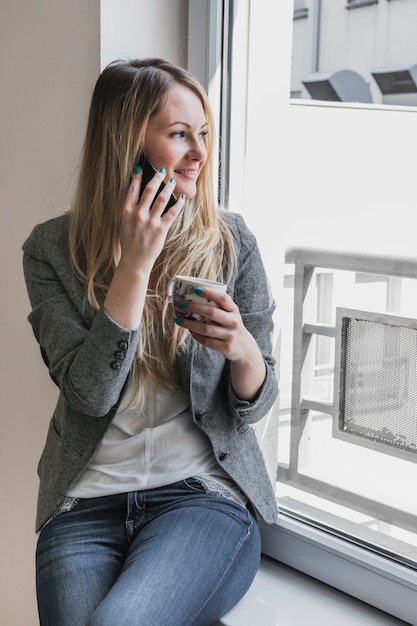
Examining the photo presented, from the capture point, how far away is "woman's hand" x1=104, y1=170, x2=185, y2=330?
1.35m

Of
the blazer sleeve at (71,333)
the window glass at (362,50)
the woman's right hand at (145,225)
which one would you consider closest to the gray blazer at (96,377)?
the blazer sleeve at (71,333)

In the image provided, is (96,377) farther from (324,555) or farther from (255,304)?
(324,555)

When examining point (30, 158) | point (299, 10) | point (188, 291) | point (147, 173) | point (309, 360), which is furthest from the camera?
point (30, 158)

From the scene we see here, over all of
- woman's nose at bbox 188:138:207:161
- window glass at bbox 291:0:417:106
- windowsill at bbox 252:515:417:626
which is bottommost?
windowsill at bbox 252:515:417:626

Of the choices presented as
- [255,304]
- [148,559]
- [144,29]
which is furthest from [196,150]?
[148,559]

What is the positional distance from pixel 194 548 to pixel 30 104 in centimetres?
115

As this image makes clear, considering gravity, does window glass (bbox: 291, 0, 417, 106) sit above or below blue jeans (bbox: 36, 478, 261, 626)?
above

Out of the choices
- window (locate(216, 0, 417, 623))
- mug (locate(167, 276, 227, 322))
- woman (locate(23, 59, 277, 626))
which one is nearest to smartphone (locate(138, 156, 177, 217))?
woman (locate(23, 59, 277, 626))

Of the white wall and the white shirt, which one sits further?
the white wall

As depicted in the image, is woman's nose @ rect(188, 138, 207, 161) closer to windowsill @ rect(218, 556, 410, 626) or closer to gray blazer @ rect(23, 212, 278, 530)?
gray blazer @ rect(23, 212, 278, 530)

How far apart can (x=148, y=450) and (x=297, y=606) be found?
0.42 metres

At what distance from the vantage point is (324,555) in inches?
64.0

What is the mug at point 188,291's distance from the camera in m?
1.29

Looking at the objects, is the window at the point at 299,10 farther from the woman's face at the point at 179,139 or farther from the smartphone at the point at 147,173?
the smartphone at the point at 147,173
